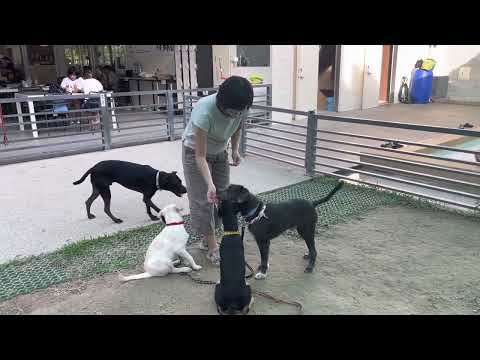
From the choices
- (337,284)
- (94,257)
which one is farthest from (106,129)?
(337,284)

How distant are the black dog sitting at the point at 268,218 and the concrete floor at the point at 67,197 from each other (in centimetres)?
169

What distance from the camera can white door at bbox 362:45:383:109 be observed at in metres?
12.0

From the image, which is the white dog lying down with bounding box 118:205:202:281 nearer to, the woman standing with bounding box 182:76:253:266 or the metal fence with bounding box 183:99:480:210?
the woman standing with bounding box 182:76:253:266

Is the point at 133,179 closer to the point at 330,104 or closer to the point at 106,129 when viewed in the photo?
the point at 106,129

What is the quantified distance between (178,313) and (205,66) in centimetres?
797

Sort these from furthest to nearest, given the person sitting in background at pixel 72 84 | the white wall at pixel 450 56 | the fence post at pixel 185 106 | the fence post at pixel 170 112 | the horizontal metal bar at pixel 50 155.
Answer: the white wall at pixel 450 56 → the person sitting in background at pixel 72 84 → the fence post at pixel 185 106 → the fence post at pixel 170 112 → the horizontal metal bar at pixel 50 155

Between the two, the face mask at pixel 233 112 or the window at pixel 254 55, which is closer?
the face mask at pixel 233 112

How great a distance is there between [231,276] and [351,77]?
34.0 feet

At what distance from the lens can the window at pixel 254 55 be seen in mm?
9391

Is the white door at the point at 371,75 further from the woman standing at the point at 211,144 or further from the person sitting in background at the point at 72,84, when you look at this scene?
the woman standing at the point at 211,144

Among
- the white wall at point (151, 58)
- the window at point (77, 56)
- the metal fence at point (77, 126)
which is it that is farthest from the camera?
the window at point (77, 56)

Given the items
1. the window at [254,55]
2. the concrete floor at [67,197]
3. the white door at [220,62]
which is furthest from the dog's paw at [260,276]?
the window at [254,55]

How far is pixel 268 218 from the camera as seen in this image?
304 centimetres

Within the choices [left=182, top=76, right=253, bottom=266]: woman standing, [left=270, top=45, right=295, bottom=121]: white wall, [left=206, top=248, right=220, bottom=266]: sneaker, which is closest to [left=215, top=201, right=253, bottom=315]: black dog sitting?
[left=182, top=76, right=253, bottom=266]: woman standing
